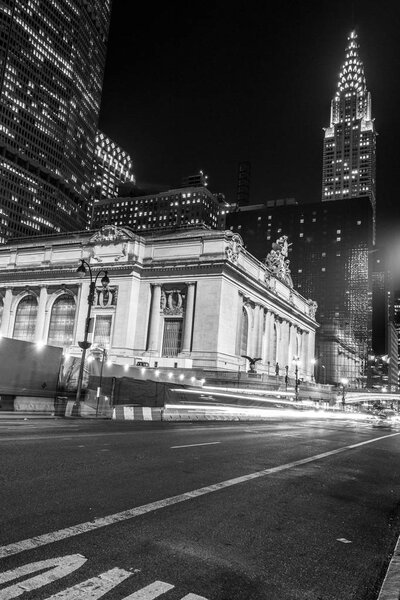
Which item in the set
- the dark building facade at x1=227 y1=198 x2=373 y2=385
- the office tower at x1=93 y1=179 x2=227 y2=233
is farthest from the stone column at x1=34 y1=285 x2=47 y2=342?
the office tower at x1=93 y1=179 x2=227 y2=233

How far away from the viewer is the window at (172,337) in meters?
61.8

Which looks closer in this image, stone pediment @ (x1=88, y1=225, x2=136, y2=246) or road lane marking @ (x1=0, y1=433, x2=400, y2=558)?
road lane marking @ (x1=0, y1=433, x2=400, y2=558)

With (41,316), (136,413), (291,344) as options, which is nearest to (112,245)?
(41,316)

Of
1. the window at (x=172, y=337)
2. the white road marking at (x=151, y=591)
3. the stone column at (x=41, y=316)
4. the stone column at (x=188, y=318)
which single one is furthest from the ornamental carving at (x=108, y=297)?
the white road marking at (x=151, y=591)

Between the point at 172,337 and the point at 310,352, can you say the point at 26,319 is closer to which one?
the point at 172,337

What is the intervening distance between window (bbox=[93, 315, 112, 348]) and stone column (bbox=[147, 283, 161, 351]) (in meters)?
5.78

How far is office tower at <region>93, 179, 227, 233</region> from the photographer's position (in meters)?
179

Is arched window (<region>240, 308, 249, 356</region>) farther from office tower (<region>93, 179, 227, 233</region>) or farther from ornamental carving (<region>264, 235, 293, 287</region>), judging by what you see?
office tower (<region>93, 179, 227, 233</region>)

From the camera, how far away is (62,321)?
226ft

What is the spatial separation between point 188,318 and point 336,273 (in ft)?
341

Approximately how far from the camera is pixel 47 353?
80.5 feet

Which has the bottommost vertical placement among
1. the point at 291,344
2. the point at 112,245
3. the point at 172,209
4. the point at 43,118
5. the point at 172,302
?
the point at 291,344

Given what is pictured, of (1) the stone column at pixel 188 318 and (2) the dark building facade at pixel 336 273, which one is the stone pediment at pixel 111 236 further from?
(2) the dark building facade at pixel 336 273

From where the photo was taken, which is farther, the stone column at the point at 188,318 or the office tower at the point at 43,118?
the office tower at the point at 43,118
